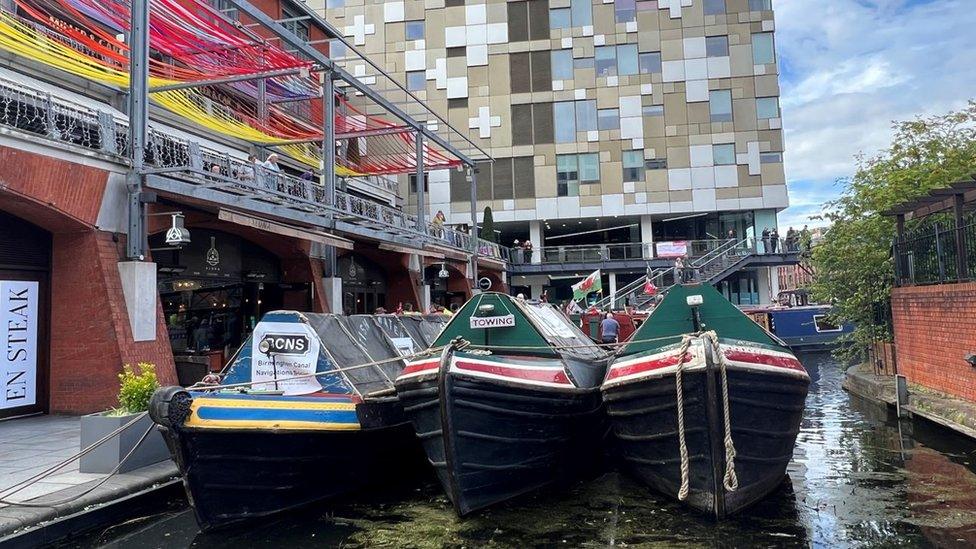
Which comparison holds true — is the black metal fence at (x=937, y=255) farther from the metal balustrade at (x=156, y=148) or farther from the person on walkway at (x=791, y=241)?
the person on walkway at (x=791, y=241)

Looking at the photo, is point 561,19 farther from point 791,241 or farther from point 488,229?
point 791,241

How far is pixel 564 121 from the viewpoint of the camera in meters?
39.3

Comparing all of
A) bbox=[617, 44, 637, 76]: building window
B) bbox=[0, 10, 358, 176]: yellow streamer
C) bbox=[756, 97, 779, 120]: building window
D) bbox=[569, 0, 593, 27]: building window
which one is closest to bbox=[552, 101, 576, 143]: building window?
bbox=[617, 44, 637, 76]: building window

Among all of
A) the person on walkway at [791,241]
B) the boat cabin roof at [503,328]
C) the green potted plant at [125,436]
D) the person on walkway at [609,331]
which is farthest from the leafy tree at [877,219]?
the person on walkway at [791,241]

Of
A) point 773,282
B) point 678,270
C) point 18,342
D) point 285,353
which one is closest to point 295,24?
point 678,270

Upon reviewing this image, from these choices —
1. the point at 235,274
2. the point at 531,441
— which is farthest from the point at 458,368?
the point at 235,274

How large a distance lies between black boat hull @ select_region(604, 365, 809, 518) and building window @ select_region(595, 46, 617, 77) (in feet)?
115

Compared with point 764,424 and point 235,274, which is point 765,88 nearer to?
point 235,274

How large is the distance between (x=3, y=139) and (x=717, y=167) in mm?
35394

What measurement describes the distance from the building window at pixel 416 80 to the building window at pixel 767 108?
20.2 m

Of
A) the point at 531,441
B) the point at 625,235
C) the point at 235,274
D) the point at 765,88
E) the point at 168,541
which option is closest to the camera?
the point at 168,541

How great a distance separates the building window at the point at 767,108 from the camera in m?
38.0

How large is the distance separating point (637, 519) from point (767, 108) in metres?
36.8

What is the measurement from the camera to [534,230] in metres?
40.2
